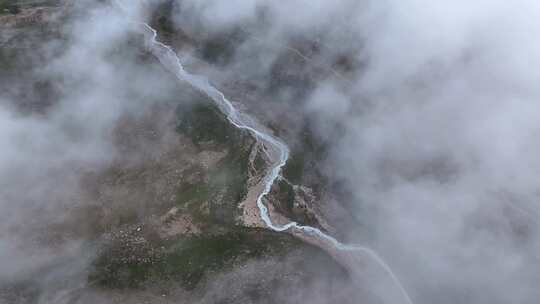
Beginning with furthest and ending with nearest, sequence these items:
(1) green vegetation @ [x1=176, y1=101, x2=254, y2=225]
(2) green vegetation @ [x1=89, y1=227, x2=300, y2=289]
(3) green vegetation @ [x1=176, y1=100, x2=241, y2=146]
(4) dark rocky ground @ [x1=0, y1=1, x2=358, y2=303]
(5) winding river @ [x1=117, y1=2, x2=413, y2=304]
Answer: (3) green vegetation @ [x1=176, y1=100, x2=241, y2=146], (1) green vegetation @ [x1=176, y1=101, x2=254, y2=225], (5) winding river @ [x1=117, y1=2, x2=413, y2=304], (2) green vegetation @ [x1=89, y1=227, x2=300, y2=289], (4) dark rocky ground @ [x1=0, y1=1, x2=358, y2=303]

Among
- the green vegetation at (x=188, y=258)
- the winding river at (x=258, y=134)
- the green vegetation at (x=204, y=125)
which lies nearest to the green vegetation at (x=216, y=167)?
the green vegetation at (x=204, y=125)

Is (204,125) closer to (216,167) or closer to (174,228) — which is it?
(216,167)

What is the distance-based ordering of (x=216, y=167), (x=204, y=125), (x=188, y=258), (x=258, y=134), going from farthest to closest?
(x=258, y=134) → (x=204, y=125) → (x=216, y=167) → (x=188, y=258)

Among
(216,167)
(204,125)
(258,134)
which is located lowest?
(216,167)

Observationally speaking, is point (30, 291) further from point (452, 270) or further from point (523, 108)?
point (523, 108)

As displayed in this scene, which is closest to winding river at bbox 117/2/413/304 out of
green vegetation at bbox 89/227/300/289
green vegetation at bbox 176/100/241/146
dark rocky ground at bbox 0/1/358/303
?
dark rocky ground at bbox 0/1/358/303

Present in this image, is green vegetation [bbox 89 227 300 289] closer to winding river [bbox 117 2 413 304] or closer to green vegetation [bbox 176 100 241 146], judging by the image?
winding river [bbox 117 2 413 304]

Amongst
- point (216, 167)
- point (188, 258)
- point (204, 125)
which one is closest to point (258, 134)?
point (204, 125)

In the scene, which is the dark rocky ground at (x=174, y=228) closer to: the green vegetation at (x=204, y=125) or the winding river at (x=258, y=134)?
the green vegetation at (x=204, y=125)

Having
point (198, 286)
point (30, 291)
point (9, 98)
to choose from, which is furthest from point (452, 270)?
point (9, 98)

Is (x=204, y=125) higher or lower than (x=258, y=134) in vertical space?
higher
